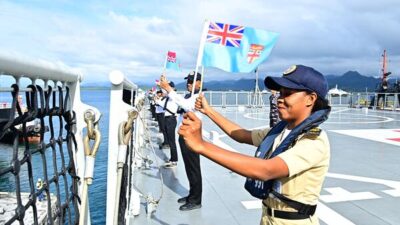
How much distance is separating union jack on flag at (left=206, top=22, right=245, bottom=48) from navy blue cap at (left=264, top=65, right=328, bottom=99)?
38.8 inches

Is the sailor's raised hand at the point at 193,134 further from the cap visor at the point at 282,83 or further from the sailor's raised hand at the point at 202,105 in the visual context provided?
the sailor's raised hand at the point at 202,105

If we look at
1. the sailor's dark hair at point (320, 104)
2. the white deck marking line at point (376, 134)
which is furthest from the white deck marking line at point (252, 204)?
the white deck marking line at point (376, 134)

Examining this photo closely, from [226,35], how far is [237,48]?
13 cm

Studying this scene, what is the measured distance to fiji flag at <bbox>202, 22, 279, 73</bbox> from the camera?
2754mm

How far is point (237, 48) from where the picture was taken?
9.12ft

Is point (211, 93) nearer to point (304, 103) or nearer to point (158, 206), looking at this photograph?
point (158, 206)

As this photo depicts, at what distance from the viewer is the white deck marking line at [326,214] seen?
390 centimetres

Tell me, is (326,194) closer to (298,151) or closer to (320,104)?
(320,104)

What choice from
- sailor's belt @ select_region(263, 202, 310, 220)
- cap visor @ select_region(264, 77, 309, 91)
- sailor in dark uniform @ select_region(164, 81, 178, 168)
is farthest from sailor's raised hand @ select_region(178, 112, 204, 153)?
sailor in dark uniform @ select_region(164, 81, 178, 168)

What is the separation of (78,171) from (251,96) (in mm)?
23713

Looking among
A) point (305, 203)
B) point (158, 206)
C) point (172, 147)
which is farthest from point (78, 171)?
point (172, 147)

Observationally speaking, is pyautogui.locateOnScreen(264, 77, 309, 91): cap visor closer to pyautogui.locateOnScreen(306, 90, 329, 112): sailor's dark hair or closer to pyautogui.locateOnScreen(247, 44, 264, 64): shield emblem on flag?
pyautogui.locateOnScreen(306, 90, 329, 112): sailor's dark hair

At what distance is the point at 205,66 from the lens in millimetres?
2723

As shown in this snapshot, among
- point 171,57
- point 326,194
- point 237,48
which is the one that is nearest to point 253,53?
point 237,48
